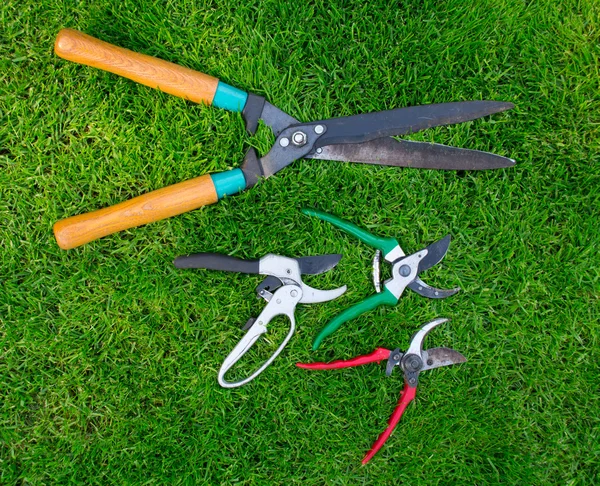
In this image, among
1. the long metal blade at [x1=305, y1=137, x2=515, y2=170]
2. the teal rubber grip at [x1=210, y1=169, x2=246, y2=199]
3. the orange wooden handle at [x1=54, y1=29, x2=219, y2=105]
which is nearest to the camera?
the orange wooden handle at [x1=54, y1=29, x2=219, y2=105]

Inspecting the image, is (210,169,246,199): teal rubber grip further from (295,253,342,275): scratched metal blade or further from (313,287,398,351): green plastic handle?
(313,287,398,351): green plastic handle

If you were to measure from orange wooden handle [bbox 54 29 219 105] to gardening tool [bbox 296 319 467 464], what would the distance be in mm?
1583

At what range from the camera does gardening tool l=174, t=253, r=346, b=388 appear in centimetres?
271

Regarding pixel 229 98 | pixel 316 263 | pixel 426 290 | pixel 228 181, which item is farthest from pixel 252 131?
pixel 426 290

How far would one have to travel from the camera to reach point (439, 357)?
288cm

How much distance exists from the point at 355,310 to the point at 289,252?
1.61ft

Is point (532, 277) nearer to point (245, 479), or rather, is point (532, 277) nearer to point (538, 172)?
A: point (538, 172)

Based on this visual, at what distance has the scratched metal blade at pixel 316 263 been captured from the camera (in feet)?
9.20

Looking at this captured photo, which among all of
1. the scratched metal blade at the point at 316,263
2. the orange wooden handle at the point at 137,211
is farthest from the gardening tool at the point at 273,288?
the orange wooden handle at the point at 137,211

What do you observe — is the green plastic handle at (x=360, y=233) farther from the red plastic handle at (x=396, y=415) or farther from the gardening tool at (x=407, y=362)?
the red plastic handle at (x=396, y=415)

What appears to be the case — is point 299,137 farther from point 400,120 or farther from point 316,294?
point 316,294

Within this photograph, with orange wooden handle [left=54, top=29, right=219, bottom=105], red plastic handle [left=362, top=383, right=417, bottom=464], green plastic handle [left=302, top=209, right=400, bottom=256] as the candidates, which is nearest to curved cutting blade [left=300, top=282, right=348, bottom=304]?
green plastic handle [left=302, top=209, right=400, bottom=256]

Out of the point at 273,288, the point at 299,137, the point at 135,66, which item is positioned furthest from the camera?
the point at 273,288

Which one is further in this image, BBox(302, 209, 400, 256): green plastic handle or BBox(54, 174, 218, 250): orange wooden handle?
BBox(302, 209, 400, 256): green plastic handle
